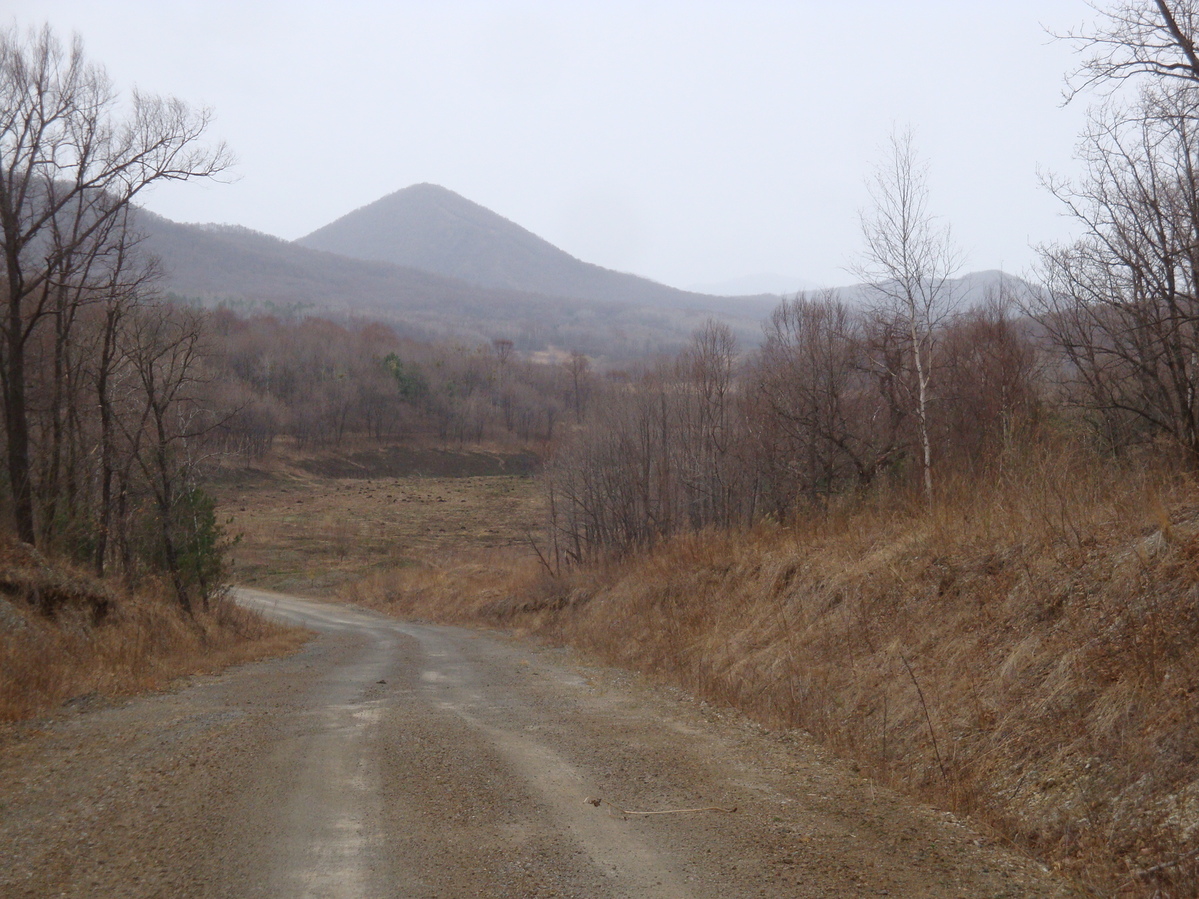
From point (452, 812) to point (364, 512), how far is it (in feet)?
214

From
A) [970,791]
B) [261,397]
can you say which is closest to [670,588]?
[970,791]

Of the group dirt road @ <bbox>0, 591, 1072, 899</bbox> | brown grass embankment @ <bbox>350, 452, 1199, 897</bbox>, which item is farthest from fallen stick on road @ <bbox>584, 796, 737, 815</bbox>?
brown grass embankment @ <bbox>350, 452, 1199, 897</bbox>

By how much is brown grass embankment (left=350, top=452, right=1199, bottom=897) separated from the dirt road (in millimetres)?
556

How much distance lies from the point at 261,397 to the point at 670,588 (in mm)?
91781

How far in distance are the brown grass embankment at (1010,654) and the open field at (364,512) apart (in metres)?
27.4

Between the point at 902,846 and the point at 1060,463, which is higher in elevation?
the point at 1060,463

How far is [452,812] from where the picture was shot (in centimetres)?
534

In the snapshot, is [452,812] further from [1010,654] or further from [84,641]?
[84,641]

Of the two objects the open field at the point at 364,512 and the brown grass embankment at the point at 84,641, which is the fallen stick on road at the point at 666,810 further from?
the open field at the point at 364,512

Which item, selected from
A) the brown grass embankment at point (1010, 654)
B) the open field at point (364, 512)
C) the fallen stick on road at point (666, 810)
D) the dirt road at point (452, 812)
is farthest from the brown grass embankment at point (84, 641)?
the open field at point (364, 512)

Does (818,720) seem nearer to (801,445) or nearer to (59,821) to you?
(59,821)

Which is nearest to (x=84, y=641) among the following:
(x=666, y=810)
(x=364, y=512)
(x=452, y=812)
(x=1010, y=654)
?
(x=452, y=812)

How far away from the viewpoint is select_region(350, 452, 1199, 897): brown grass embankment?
488 cm

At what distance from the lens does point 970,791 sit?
5.59 meters
